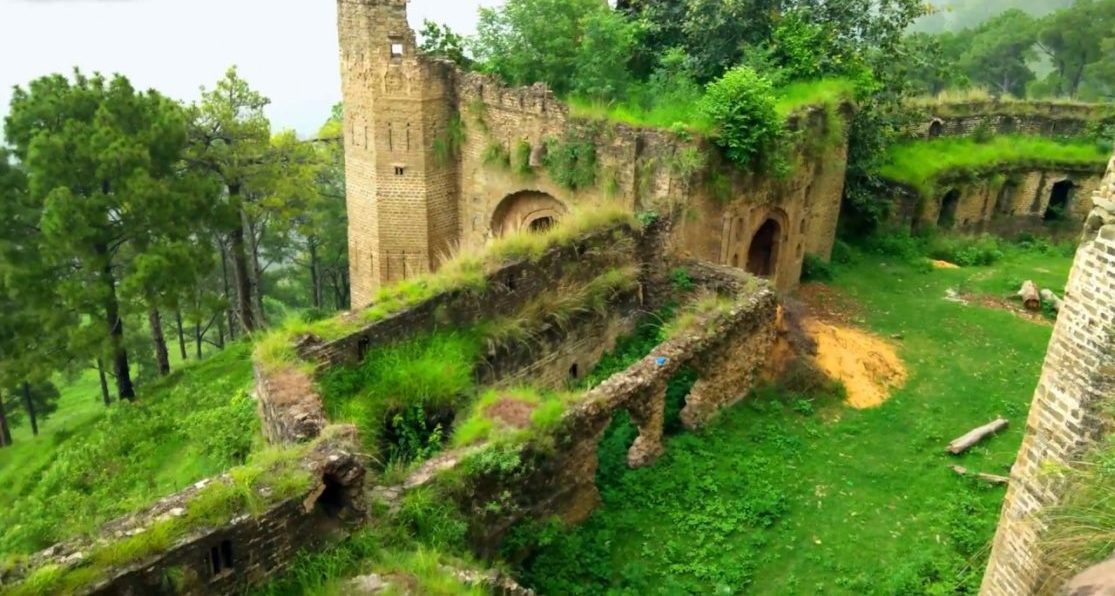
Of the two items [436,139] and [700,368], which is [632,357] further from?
[436,139]

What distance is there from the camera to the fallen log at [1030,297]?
1582 centimetres

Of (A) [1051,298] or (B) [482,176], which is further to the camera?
(B) [482,176]

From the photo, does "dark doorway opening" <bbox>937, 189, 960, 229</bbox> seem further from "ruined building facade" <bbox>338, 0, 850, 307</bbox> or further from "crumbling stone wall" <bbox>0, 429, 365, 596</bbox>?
"crumbling stone wall" <bbox>0, 429, 365, 596</bbox>

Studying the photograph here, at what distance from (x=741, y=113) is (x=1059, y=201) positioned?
15.1 metres

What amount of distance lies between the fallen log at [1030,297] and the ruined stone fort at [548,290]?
12.2ft

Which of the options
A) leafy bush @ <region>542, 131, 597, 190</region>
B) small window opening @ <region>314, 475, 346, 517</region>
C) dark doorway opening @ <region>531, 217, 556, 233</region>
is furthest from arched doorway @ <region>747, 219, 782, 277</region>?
small window opening @ <region>314, 475, 346, 517</region>

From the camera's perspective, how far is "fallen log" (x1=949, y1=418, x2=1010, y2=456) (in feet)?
33.7

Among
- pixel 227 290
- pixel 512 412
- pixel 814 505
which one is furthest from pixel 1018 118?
pixel 227 290

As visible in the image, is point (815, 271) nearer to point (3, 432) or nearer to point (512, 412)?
point (512, 412)

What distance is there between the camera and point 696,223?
13.5 m

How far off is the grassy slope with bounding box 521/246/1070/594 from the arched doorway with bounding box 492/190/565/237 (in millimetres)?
6216

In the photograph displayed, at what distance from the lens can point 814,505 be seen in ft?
29.8

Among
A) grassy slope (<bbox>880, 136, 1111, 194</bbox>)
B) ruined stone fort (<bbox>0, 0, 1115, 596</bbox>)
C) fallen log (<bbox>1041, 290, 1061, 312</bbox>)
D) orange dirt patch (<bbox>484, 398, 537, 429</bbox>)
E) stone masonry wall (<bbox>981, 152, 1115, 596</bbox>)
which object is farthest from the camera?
grassy slope (<bbox>880, 136, 1111, 194</bbox>)

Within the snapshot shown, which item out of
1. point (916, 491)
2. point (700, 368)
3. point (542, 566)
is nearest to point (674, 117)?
point (700, 368)
